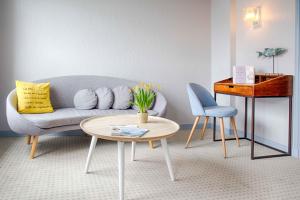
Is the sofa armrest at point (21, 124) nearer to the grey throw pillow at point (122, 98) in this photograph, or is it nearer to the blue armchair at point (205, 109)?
the grey throw pillow at point (122, 98)

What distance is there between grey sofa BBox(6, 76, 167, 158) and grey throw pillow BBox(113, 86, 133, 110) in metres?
0.10

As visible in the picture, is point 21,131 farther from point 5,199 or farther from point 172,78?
point 172,78

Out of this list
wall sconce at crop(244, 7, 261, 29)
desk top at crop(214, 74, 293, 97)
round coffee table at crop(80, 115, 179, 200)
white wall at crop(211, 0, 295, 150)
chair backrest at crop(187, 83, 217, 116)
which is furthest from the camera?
Result: wall sconce at crop(244, 7, 261, 29)

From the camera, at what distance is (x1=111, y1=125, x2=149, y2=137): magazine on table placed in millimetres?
2225

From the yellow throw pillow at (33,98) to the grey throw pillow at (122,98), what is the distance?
2.76ft

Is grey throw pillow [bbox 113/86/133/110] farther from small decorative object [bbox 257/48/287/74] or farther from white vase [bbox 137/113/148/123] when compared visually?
small decorative object [bbox 257/48/287/74]

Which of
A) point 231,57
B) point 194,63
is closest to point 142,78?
point 194,63

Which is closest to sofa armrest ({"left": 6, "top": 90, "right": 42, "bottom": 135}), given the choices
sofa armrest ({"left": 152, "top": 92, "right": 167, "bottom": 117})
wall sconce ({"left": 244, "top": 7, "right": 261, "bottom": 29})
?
sofa armrest ({"left": 152, "top": 92, "right": 167, "bottom": 117})

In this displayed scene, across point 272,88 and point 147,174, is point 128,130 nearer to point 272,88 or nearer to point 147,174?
point 147,174

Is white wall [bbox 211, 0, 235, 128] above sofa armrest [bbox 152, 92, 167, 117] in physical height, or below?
above

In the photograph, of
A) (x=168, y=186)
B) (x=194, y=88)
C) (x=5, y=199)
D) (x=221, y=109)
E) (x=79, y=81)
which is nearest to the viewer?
(x=5, y=199)

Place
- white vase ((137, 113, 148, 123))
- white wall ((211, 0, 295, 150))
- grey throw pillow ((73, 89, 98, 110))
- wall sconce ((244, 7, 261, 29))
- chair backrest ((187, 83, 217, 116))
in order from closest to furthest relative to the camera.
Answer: white vase ((137, 113, 148, 123))
white wall ((211, 0, 295, 150))
chair backrest ((187, 83, 217, 116))
wall sconce ((244, 7, 261, 29))
grey throw pillow ((73, 89, 98, 110))

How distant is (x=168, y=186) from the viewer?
234 centimetres

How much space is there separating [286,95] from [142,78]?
208cm
